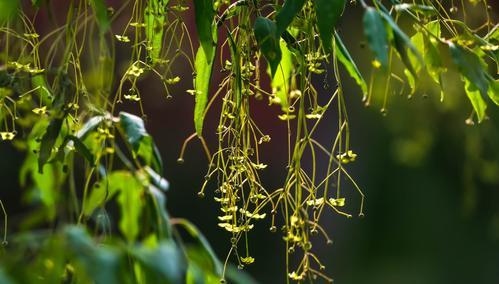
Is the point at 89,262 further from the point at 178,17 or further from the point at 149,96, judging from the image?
the point at 149,96

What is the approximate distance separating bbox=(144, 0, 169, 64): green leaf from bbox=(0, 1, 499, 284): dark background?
91 cm

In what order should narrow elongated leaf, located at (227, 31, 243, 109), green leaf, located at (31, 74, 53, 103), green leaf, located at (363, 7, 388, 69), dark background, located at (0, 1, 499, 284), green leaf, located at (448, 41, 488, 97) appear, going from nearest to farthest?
green leaf, located at (363, 7, 388, 69) < green leaf, located at (448, 41, 488, 97) < narrow elongated leaf, located at (227, 31, 243, 109) < green leaf, located at (31, 74, 53, 103) < dark background, located at (0, 1, 499, 284)

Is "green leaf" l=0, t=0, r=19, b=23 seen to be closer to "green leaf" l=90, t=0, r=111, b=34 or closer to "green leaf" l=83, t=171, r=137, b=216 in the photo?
"green leaf" l=90, t=0, r=111, b=34

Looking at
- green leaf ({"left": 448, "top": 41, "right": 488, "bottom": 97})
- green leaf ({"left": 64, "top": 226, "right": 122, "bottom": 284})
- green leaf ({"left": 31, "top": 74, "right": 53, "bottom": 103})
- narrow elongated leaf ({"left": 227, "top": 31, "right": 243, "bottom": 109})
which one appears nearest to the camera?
green leaf ({"left": 64, "top": 226, "right": 122, "bottom": 284})

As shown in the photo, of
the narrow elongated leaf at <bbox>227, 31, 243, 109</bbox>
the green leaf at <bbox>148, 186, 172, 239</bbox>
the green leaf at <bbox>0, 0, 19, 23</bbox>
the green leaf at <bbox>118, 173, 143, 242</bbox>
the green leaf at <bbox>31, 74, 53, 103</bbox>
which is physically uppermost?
the green leaf at <bbox>0, 0, 19, 23</bbox>

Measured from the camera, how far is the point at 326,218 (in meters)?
3.95

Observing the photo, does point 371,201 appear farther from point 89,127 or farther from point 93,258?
point 93,258

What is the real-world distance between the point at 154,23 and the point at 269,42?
22cm

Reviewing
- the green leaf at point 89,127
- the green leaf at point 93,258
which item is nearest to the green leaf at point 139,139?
the green leaf at point 89,127

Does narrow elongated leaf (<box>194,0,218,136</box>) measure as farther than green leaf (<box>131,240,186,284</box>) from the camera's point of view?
Yes

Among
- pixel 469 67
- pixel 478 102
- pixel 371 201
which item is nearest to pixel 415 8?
pixel 469 67

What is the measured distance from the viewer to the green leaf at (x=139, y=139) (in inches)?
40.4

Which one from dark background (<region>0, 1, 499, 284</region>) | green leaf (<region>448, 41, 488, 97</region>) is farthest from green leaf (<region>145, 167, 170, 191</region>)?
dark background (<region>0, 1, 499, 284</region>)

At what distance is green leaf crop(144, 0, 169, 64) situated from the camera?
1079mm
